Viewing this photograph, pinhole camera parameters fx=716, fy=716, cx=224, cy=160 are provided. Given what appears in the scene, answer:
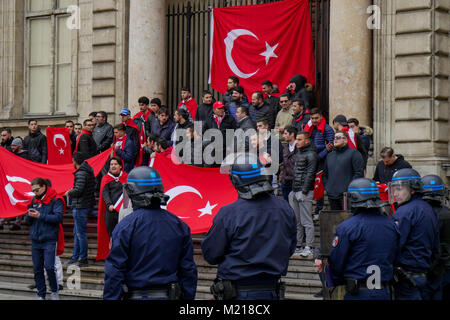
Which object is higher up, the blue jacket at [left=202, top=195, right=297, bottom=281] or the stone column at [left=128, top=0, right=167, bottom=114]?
the stone column at [left=128, top=0, right=167, bottom=114]

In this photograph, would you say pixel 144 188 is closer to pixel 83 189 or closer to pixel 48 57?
pixel 83 189

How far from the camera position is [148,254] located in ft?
18.7

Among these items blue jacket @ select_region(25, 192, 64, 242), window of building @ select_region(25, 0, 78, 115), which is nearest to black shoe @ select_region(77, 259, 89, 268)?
blue jacket @ select_region(25, 192, 64, 242)

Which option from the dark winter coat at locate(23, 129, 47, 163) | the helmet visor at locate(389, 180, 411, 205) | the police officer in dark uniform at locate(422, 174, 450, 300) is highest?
the dark winter coat at locate(23, 129, 47, 163)

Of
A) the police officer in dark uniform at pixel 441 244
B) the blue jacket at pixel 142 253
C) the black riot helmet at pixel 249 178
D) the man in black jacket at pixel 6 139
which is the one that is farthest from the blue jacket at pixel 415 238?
the man in black jacket at pixel 6 139

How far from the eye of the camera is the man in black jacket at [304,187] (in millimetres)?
10562

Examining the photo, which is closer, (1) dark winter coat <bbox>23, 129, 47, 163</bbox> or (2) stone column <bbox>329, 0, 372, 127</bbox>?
(2) stone column <bbox>329, 0, 372, 127</bbox>

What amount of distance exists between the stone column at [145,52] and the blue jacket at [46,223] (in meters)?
6.67

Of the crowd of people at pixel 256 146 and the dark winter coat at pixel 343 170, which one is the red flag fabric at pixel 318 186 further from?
the dark winter coat at pixel 343 170

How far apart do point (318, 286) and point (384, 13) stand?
21.4ft

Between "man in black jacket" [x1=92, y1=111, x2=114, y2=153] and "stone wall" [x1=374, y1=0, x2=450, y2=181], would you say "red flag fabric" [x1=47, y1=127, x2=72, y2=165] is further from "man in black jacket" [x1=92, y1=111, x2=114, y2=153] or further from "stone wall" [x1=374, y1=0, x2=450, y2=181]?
A: "stone wall" [x1=374, y1=0, x2=450, y2=181]

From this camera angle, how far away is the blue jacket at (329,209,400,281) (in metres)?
6.11

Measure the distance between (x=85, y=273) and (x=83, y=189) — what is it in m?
1.35

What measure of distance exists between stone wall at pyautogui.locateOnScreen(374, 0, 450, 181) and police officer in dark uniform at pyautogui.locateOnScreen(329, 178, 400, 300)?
7.34 m
